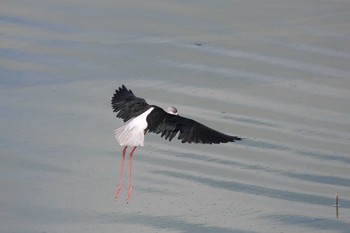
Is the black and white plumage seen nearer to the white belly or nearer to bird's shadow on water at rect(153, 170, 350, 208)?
the white belly

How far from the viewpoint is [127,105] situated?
844cm

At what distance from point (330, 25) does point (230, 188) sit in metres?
3.82

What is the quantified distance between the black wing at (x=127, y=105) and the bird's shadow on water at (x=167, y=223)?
751 mm

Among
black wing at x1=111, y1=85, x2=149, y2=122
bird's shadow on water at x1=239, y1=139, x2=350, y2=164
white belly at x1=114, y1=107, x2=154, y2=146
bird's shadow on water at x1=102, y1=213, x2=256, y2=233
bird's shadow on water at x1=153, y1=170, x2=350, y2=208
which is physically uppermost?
black wing at x1=111, y1=85, x2=149, y2=122

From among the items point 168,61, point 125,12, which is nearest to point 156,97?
point 168,61

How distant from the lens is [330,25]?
11727mm

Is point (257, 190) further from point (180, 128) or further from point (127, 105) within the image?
point (127, 105)

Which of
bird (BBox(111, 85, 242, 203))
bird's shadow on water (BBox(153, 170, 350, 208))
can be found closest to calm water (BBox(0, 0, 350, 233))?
bird's shadow on water (BBox(153, 170, 350, 208))

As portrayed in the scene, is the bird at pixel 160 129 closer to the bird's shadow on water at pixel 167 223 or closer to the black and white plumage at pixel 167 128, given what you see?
the black and white plumage at pixel 167 128

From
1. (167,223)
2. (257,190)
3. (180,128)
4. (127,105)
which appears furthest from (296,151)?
(167,223)

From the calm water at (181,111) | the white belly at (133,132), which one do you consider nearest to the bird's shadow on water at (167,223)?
the calm water at (181,111)

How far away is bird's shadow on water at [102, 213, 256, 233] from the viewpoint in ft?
25.6

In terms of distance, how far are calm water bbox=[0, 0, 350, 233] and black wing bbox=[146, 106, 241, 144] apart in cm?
51

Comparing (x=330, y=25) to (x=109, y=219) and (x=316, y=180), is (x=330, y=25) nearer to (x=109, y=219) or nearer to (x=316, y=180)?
(x=316, y=180)
